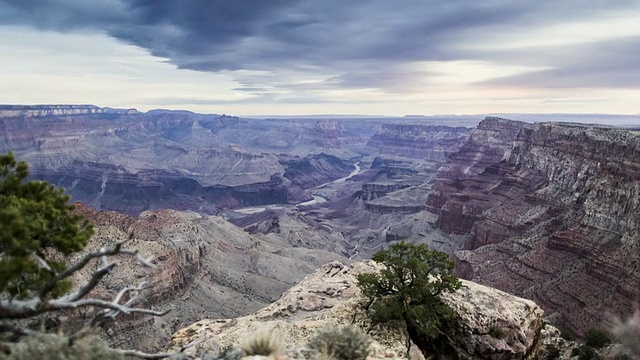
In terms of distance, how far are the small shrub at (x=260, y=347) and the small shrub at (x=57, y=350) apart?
336cm

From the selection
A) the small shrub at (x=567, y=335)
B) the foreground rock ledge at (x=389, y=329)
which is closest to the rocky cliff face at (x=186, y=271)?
the foreground rock ledge at (x=389, y=329)

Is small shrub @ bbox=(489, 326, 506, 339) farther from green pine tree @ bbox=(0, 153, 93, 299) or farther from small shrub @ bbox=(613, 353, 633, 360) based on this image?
small shrub @ bbox=(613, 353, 633, 360)

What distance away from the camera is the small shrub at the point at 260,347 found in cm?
1271

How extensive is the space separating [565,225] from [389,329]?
5965 centimetres

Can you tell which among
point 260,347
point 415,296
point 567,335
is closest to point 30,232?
point 260,347

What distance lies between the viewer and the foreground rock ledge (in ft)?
59.9

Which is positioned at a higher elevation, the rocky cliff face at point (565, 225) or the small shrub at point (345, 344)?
the small shrub at point (345, 344)

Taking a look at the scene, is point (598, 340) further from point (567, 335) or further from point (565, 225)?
point (565, 225)

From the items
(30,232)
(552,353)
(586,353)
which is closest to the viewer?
(30,232)

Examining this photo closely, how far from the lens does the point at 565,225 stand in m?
68.6

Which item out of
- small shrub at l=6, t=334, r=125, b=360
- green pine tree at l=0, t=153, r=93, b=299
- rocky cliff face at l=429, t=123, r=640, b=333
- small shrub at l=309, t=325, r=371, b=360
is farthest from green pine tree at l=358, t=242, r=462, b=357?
rocky cliff face at l=429, t=123, r=640, b=333

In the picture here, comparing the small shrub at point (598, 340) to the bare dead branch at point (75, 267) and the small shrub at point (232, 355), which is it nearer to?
the small shrub at point (232, 355)

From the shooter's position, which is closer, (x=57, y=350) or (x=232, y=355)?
(x=57, y=350)

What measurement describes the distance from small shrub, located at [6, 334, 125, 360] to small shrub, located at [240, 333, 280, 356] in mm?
3358
